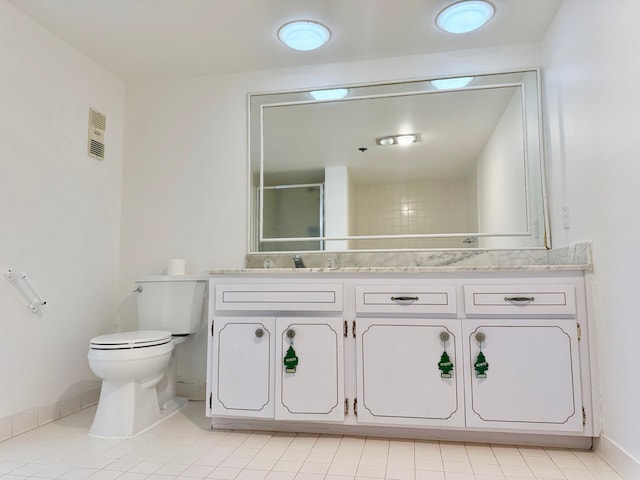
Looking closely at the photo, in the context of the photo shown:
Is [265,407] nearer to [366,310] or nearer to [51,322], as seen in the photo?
[366,310]

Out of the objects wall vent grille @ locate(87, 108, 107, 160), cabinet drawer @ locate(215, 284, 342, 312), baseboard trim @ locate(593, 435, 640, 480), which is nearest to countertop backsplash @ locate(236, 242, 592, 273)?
cabinet drawer @ locate(215, 284, 342, 312)

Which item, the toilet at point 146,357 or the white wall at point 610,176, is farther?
the toilet at point 146,357

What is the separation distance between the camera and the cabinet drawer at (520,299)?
71.6 inches

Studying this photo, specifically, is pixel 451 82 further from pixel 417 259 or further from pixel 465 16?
pixel 417 259

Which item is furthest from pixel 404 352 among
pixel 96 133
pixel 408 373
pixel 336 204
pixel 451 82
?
pixel 96 133

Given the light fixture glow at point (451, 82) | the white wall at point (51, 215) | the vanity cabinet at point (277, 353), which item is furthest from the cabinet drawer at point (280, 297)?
the light fixture glow at point (451, 82)

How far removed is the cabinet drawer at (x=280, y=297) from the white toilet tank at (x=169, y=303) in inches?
16.6

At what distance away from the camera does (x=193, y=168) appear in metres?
2.79

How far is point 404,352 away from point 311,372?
1.41 feet

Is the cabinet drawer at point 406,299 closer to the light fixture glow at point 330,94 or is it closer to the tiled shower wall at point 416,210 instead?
the tiled shower wall at point 416,210

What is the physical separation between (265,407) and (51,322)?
128 cm

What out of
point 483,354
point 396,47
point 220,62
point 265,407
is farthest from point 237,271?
point 396,47

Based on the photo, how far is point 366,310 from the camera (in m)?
1.96

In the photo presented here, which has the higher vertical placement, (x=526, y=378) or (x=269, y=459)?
(x=526, y=378)
